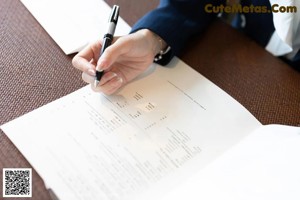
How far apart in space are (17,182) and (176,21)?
0.40 metres

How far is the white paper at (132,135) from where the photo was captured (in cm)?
44

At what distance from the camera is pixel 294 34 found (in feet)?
2.24

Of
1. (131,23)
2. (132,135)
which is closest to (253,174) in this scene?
(132,135)

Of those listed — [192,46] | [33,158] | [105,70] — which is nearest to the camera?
[33,158]

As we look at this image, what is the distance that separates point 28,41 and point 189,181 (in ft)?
1.24

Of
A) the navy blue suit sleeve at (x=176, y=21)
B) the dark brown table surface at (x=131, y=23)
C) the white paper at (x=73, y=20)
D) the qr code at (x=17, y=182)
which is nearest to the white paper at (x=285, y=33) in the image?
the dark brown table surface at (x=131, y=23)

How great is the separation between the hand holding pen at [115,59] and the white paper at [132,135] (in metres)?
0.02

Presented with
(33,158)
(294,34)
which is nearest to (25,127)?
(33,158)

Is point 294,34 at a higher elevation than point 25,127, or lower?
lower

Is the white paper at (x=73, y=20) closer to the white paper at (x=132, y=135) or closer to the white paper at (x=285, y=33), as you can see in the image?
the white paper at (x=132, y=135)

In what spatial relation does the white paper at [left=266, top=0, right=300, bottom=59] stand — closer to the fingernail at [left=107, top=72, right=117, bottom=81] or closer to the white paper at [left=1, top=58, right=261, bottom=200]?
the white paper at [left=1, top=58, right=261, bottom=200]

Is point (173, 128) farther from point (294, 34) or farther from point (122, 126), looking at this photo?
point (294, 34)

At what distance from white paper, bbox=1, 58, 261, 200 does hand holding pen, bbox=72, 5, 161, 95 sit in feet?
0.06

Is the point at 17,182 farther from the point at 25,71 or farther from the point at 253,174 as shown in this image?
the point at 253,174
